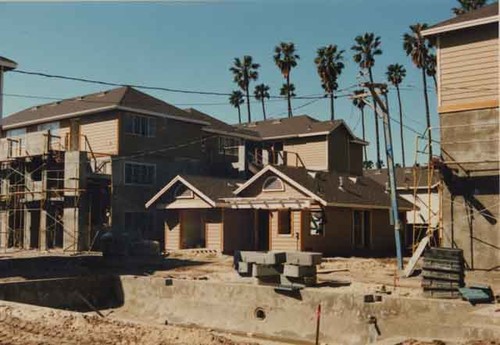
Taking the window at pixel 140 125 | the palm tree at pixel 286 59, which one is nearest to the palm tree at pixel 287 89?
the palm tree at pixel 286 59

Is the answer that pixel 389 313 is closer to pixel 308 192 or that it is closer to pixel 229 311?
pixel 229 311

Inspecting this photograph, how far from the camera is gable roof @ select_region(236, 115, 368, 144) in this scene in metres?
44.6

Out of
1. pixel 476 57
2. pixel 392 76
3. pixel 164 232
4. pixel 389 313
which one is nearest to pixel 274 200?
pixel 164 232

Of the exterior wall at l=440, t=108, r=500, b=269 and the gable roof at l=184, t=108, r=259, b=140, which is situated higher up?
the gable roof at l=184, t=108, r=259, b=140

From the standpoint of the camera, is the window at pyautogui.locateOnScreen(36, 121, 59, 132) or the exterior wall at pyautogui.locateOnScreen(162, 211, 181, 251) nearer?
the exterior wall at pyautogui.locateOnScreen(162, 211, 181, 251)

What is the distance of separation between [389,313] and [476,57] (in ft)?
33.6

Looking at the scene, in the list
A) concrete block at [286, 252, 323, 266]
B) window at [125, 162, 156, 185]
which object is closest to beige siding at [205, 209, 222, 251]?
window at [125, 162, 156, 185]

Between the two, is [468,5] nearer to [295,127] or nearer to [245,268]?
[295,127]

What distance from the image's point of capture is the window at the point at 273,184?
29953mm

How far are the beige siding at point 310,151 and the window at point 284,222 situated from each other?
14507 mm

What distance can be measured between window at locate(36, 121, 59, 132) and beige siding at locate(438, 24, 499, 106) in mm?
26752

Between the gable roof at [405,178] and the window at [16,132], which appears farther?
the gable roof at [405,178]

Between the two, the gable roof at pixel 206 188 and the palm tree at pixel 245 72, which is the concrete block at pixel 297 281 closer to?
the gable roof at pixel 206 188

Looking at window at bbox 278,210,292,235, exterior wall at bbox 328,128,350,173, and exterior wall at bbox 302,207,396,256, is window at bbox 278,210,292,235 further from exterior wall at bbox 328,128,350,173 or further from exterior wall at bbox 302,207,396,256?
exterior wall at bbox 328,128,350,173
